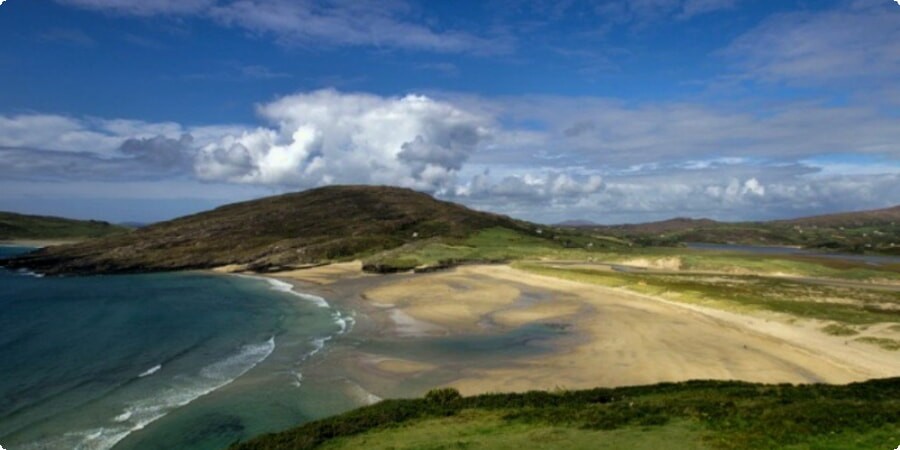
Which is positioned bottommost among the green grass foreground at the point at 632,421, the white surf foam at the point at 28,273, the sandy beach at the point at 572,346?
the white surf foam at the point at 28,273

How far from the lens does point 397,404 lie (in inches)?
912

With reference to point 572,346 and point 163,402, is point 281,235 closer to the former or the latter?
point 572,346

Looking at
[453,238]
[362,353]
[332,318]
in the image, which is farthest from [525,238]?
[362,353]

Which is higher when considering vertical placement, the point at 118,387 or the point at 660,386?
the point at 660,386

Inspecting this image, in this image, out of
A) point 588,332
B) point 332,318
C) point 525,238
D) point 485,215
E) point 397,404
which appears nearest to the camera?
point 397,404

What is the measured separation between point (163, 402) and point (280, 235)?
4876 inches

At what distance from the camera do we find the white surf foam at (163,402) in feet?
76.2

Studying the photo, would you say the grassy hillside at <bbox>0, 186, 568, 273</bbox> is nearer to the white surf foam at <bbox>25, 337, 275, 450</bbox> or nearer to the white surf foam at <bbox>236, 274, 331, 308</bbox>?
the white surf foam at <bbox>236, 274, 331, 308</bbox>

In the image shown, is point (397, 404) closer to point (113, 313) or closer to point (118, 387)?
point (118, 387)

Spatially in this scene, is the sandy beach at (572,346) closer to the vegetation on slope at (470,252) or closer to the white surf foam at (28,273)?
the vegetation on slope at (470,252)

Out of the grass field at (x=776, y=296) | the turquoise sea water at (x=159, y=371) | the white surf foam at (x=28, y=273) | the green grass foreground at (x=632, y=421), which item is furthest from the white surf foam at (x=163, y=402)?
the white surf foam at (x=28, y=273)

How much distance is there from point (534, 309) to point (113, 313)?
44.9 m

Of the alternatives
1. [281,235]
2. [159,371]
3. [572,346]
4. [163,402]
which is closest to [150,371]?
[159,371]

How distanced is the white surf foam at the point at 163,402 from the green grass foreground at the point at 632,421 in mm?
8274
